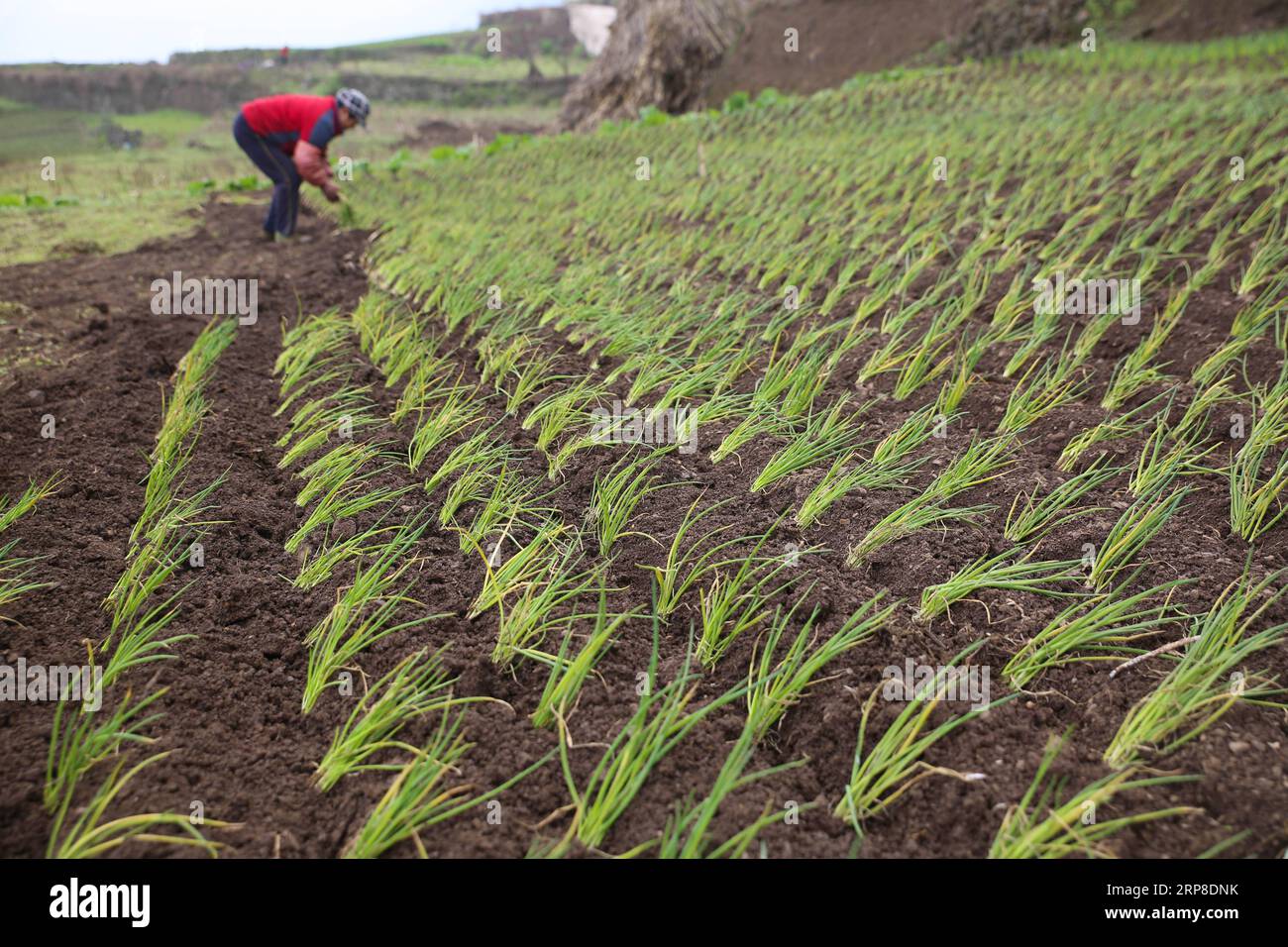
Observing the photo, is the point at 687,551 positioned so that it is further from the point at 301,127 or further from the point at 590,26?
the point at 590,26

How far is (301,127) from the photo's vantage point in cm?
570

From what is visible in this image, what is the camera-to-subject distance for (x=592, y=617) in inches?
72.9

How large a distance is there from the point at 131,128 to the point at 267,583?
49.9 feet

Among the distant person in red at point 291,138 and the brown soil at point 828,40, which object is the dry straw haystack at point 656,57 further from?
the distant person in red at point 291,138

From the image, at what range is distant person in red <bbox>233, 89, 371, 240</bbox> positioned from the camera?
549 centimetres

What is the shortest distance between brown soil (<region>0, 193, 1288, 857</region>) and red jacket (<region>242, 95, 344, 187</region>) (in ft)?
10.3

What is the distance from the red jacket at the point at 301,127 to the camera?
17.9 feet

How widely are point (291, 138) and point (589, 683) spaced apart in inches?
221

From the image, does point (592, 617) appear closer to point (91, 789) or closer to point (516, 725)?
point (516, 725)

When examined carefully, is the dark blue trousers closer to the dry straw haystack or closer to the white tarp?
the dry straw haystack

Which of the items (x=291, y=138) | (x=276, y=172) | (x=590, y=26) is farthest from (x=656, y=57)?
(x=590, y=26)

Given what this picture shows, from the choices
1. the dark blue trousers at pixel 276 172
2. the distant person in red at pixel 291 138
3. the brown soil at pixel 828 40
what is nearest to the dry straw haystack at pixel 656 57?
the brown soil at pixel 828 40
